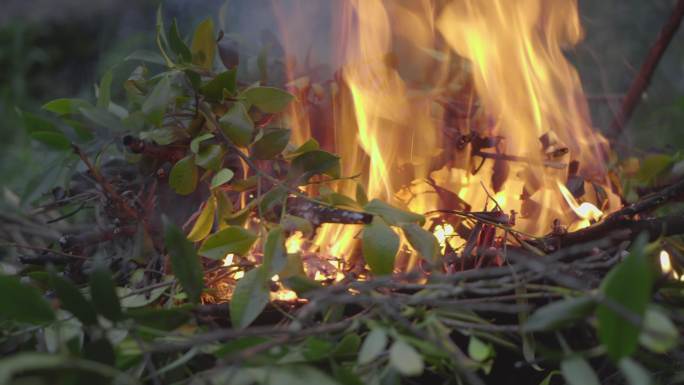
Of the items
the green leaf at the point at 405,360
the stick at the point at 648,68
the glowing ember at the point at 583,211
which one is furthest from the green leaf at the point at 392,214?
the stick at the point at 648,68

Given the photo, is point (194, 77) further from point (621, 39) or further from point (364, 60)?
point (621, 39)

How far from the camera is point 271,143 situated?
904 millimetres

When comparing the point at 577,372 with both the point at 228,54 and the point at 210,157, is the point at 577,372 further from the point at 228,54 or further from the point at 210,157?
→ the point at 228,54

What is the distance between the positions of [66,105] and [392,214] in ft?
1.68

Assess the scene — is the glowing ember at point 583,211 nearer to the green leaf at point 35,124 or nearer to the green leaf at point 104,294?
the green leaf at point 104,294

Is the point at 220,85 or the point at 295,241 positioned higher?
→ the point at 220,85

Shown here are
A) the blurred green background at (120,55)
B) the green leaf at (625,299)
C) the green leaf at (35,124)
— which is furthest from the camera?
the blurred green background at (120,55)

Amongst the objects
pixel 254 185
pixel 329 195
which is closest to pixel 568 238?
pixel 329 195

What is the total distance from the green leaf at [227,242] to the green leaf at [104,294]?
0.16 meters

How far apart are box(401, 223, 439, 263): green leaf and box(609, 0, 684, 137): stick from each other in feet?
2.94

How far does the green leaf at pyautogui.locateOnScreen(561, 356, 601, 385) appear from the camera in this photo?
574 mm

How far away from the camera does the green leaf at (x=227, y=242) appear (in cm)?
77

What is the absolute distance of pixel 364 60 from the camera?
Answer: 1171mm

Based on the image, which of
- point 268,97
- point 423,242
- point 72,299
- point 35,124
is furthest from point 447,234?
point 35,124
